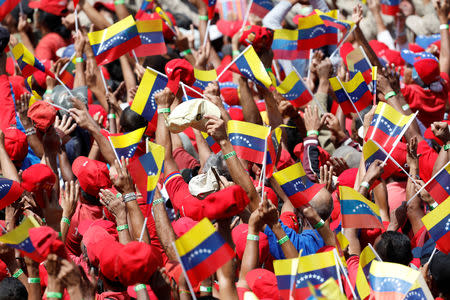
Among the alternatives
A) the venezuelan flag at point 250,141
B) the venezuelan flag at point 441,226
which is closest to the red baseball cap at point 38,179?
the venezuelan flag at point 250,141

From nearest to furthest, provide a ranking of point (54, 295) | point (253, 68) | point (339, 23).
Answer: point (54, 295), point (253, 68), point (339, 23)

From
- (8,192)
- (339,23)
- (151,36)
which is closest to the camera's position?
(8,192)

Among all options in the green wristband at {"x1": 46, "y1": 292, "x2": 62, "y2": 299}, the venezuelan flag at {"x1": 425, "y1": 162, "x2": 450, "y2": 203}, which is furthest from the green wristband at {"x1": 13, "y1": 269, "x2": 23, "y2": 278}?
the venezuelan flag at {"x1": 425, "y1": 162, "x2": 450, "y2": 203}

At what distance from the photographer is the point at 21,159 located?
20.2 ft

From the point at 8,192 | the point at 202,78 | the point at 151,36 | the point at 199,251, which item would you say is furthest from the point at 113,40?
the point at 199,251

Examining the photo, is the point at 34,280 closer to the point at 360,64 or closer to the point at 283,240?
the point at 283,240

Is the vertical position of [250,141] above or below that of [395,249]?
above

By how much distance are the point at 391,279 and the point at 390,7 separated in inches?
220

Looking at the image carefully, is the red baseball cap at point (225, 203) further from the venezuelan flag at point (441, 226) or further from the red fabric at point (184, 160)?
the red fabric at point (184, 160)

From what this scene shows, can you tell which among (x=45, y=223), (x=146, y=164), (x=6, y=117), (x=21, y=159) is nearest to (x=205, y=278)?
(x=146, y=164)

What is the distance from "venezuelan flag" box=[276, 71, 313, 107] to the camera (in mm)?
6840

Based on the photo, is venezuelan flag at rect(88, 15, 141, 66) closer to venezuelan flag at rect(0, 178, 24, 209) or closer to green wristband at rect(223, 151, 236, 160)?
venezuelan flag at rect(0, 178, 24, 209)

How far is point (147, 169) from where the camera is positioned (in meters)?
5.05

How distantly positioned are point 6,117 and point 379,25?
4701 mm
